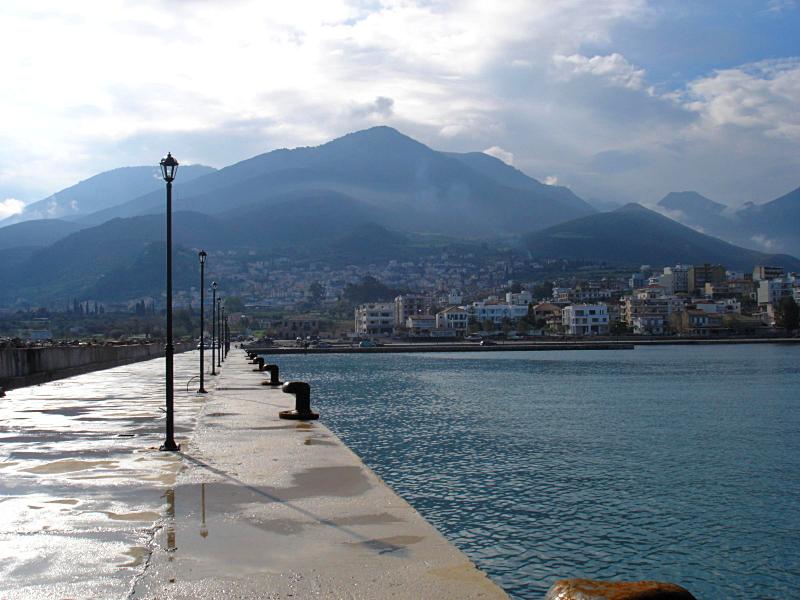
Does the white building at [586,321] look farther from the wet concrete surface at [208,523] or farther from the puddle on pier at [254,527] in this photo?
the puddle on pier at [254,527]

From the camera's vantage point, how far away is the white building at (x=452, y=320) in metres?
192

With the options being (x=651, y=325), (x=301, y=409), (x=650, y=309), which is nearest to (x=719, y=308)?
(x=650, y=309)

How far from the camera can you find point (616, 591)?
17.3 feet

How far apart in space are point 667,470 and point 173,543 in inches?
605

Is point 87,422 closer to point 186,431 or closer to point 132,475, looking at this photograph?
point 186,431

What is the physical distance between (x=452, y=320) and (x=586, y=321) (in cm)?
2976

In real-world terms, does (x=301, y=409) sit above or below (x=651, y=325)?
above

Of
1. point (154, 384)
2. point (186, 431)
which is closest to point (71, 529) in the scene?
point (186, 431)

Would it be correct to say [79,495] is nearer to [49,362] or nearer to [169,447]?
[169,447]

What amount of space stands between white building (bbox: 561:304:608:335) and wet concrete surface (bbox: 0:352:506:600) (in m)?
167

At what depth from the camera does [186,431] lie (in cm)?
1764

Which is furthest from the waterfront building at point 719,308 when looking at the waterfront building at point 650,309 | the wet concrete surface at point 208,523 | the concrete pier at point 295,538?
the concrete pier at point 295,538

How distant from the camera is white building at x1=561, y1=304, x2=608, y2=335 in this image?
180 metres

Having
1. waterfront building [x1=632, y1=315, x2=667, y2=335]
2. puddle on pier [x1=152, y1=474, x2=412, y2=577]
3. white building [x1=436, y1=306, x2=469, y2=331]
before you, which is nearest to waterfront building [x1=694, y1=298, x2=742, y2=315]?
waterfront building [x1=632, y1=315, x2=667, y2=335]
